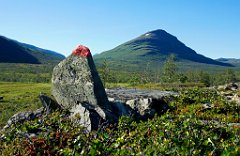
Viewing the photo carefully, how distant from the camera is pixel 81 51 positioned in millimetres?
21234

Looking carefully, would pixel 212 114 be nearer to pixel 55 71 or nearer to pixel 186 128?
pixel 55 71

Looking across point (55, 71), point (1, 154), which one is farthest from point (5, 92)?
point (1, 154)

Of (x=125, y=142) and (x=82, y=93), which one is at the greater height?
(x=82, y=93)

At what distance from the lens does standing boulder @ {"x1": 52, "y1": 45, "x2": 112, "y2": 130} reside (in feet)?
67.1

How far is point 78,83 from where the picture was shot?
2105cm

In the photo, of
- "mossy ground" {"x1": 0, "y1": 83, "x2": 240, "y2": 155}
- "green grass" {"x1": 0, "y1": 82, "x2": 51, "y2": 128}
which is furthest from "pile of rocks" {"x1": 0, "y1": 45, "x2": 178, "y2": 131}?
"green grass" {"x1": 0, "y1": 82, "x2": 51, "y2": 128}

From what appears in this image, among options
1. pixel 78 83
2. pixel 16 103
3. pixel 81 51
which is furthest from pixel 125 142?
pixel 16 103

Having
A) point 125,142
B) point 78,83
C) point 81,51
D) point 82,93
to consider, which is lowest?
point 125,142

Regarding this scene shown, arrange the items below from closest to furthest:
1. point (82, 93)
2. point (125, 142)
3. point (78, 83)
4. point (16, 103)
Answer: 1. point (125, 142)
2. point (82, 93)
3. point (78, 83)
4. point (16, 103)

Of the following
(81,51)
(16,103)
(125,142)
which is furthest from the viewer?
(16,103)

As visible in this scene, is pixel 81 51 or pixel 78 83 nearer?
pixel 78 83

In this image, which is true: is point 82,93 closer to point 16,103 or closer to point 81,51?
point 81,51

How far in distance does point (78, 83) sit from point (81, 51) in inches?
70.6

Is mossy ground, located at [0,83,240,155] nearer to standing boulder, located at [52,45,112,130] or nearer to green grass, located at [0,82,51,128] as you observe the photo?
standing boulder, located at [52,45,112,130]
